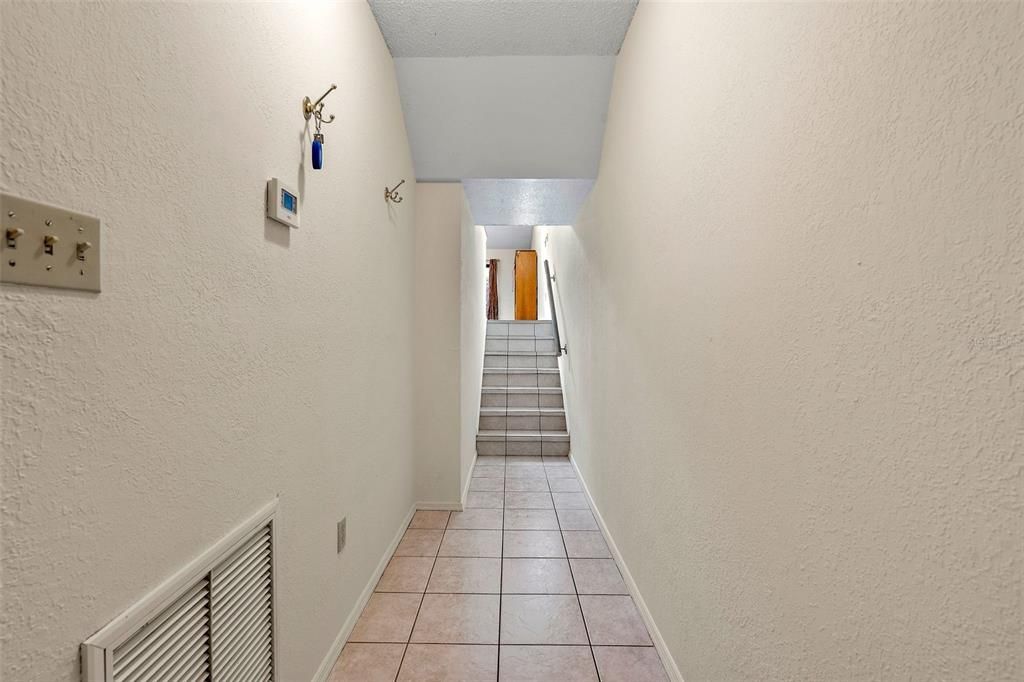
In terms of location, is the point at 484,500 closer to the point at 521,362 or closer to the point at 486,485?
the point at 486,485

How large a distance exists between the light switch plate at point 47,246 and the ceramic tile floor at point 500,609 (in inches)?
58.8

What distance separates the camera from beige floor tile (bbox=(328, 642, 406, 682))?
4.86 ft

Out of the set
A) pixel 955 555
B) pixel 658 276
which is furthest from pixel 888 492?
pixel 658 276

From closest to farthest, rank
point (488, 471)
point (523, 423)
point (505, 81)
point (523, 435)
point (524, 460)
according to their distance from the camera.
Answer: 1. point (505, 81)
2. point (488, 471)
3. point (524, 460)
4. point (523, 435)
5. point (523, 423)

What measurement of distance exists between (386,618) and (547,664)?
26.6 inches

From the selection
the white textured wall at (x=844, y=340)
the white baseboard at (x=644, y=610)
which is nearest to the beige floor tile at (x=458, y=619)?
the white baseboard at (x=644, y=610)

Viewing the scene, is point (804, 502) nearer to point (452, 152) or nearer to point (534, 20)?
point (534, 20)

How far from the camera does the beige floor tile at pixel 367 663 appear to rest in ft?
4.86

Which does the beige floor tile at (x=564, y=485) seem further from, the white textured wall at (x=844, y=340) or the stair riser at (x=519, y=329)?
the stair riser at (x=519, y=329)

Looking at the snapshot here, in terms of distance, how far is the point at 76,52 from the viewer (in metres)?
0.60

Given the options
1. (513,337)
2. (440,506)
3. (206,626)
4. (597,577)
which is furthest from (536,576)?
(513,337)

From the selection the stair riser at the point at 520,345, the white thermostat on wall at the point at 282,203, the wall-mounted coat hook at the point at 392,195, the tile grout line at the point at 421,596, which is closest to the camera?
the white thermostat on wall at the point at 282,203

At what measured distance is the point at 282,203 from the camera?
3.72 ft

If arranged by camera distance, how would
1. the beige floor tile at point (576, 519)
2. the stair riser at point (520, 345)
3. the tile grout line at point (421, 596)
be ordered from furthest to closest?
the stair riser at point (520, 345), the beige floor tile at point (576, 519), the tile grout line at point (421, 596)
